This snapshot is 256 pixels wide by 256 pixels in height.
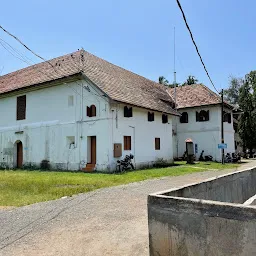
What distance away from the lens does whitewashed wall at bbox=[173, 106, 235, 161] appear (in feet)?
92.2

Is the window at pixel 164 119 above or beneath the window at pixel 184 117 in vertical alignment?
beneath

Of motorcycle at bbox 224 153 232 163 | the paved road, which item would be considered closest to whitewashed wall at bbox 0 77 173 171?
motorcycle at bbox 224 153 232 163

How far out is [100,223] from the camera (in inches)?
256

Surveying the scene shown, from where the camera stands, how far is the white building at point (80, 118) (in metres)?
19.1

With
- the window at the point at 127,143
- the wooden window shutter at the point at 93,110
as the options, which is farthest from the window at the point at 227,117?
the wooden window shutter at the point at 93,110

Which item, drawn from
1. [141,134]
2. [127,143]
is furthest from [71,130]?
[141,134]

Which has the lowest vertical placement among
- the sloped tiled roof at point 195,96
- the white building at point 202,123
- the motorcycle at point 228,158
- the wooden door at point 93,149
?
the motorcycle at point 228,158

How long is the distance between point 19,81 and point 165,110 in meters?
13.0

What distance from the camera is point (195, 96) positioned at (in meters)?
30.6

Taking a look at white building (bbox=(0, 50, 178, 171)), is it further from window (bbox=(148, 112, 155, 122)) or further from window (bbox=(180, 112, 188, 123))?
window (bbox=(180, 112, 188, 123))

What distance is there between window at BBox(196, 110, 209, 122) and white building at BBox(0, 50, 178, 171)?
5.20 m

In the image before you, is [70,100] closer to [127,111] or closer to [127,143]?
[127,111]

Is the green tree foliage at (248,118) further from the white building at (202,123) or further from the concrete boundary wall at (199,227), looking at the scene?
the concrete boundary wall at (199,227)

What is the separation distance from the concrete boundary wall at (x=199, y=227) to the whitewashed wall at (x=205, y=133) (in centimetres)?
2489
